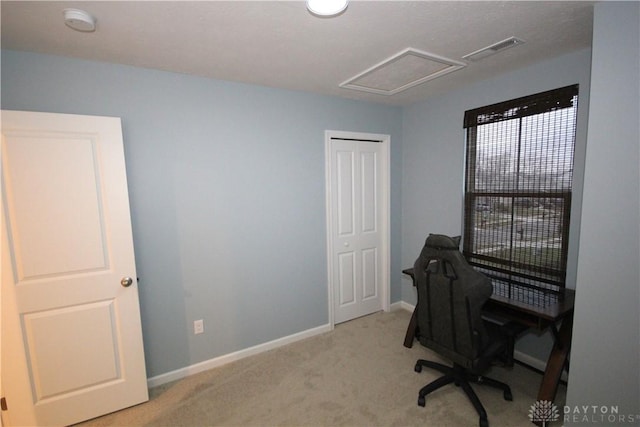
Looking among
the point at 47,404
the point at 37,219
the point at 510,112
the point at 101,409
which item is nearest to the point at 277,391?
the point at 101,409

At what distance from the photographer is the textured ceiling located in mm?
1449

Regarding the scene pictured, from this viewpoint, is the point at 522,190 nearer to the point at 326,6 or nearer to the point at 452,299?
the point at 452,299

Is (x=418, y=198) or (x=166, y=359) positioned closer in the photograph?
(x=166, y=359)

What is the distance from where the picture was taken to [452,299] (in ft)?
5.97

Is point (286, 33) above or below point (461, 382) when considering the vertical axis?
above

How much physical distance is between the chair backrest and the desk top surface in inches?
12.2

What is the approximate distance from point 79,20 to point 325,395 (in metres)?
2.76

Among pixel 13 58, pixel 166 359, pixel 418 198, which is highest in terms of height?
pixel 13 58

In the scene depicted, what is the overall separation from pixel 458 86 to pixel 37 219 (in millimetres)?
3482

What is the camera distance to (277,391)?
7.23 ft

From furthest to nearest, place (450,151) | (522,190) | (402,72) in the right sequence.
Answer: (450,151) < (522,190) < (402,72)

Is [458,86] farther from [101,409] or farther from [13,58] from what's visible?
[101,409]

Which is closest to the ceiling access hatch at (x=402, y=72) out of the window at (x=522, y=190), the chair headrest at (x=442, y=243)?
the window at (x=522, y=190)
